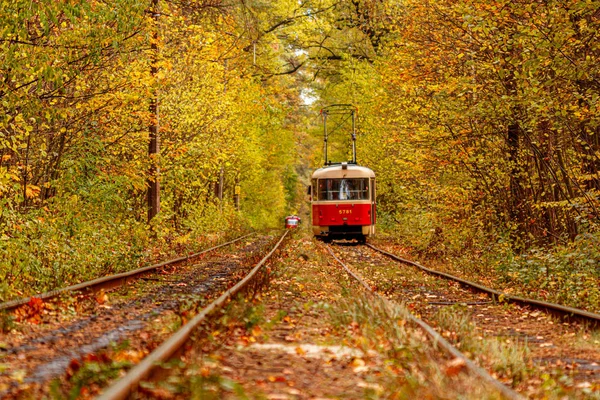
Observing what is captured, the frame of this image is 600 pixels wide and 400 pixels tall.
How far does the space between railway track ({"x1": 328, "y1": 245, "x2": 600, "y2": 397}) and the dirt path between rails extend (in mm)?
684

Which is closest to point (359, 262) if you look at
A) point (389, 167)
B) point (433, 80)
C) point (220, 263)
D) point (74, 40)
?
point (220, 263)

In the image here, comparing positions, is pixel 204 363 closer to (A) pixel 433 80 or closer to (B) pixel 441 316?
(B) pixel 441 316

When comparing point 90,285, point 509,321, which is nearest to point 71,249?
point 90,285

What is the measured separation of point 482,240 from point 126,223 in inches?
362

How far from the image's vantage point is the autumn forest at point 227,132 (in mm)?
11555

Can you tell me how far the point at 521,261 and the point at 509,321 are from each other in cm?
484

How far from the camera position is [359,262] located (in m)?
19.7

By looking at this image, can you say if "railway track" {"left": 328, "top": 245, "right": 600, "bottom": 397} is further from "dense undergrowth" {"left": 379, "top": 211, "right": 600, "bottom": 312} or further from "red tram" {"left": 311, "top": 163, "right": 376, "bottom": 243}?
"red tram" {"left": 311, "top": 163, "right": 376, "bottom": 243}

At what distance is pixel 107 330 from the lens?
7684mm

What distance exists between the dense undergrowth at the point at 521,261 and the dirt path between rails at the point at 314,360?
3.64 m

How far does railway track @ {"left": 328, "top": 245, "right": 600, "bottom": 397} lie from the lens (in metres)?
6.59

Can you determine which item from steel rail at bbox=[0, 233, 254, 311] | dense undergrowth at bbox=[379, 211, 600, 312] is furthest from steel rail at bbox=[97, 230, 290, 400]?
dense undergrowth at bbox=[379, 211, 600, 312]

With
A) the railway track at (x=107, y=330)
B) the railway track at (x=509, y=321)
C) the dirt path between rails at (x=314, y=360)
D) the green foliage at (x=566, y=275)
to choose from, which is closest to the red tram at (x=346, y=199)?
the railway track at (x=509, y=321)

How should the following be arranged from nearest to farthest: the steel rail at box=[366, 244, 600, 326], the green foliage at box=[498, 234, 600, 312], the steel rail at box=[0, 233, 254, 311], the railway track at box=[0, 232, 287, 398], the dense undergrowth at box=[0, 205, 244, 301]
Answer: the railway track at box=[0, 232, 287, 398] < the steel rail at box=[0, 233, 254, 311] < the steel rail at box=[366, 244, 600, 326] < the green foliage at box=[498, 234, 600, 312] < the dense undergrowth at box=[0, 205, 244, 301]
